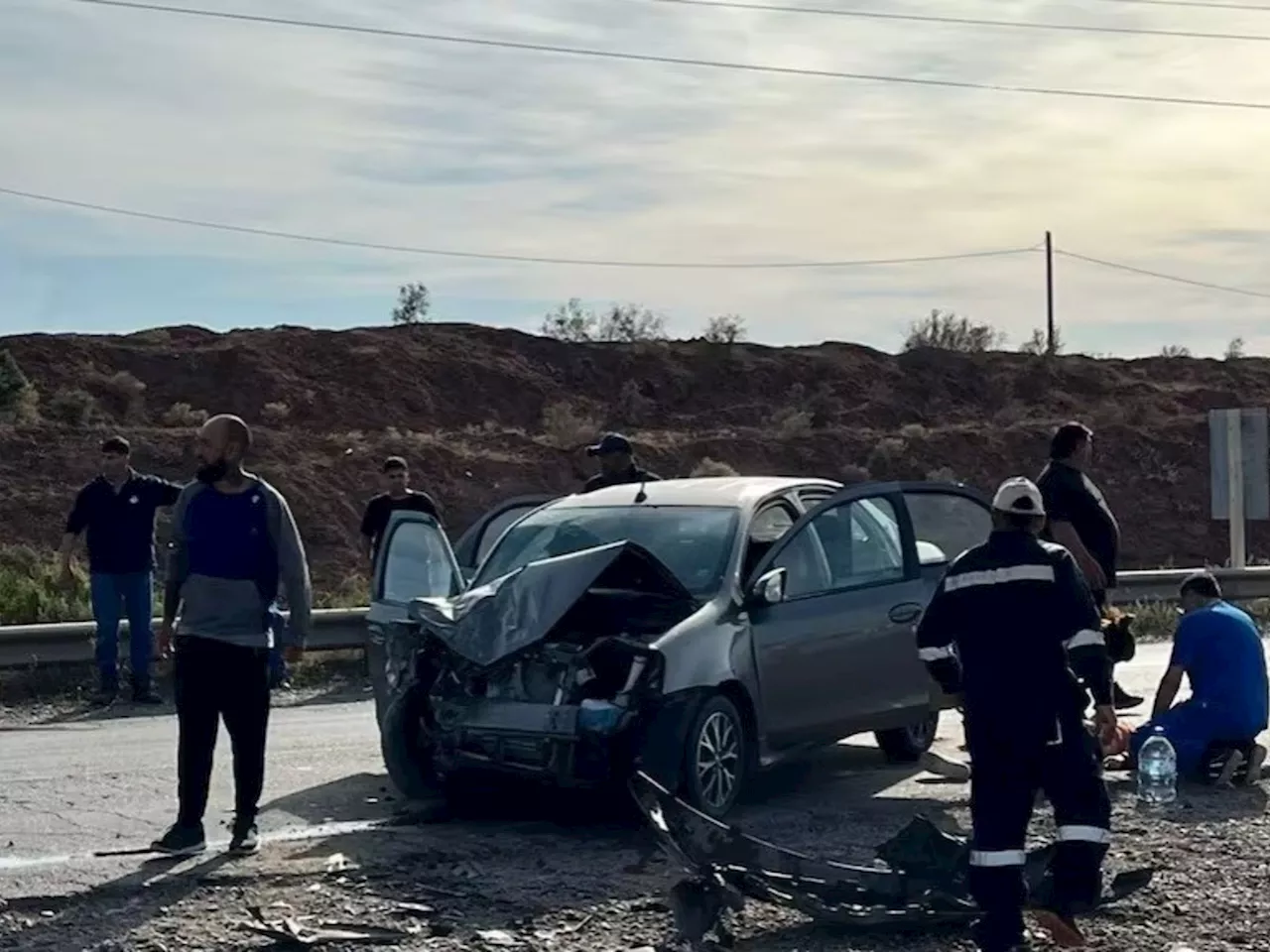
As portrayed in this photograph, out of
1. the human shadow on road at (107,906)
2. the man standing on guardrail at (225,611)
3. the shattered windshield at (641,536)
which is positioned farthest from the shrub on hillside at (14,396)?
the human shadow on road at (107,906)

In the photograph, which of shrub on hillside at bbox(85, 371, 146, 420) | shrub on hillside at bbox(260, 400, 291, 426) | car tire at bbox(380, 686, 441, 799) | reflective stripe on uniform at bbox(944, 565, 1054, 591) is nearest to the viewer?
reflective stripe on uniform at bbox(944, 565, 1054, 591)

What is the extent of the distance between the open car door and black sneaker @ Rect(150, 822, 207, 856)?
1.56 metres

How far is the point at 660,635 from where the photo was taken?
9.34 meters

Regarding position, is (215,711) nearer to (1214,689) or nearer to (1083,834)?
(1083,834)

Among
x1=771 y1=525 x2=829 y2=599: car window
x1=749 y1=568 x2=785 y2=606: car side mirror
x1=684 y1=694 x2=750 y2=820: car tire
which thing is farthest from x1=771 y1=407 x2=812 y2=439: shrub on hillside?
x1=684 y1=694 x2=750 y2=820: car tire

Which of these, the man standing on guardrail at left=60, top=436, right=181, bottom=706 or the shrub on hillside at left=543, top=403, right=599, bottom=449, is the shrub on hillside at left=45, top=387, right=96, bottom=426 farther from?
the man standing on guardrail at left=60, top=436, right=181, bottom=706

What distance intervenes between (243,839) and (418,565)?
2.24 meters

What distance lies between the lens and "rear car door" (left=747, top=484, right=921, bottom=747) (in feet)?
32.1

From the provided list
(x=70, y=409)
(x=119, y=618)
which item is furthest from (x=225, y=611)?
(x=70, y=409)

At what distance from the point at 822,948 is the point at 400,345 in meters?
43.4

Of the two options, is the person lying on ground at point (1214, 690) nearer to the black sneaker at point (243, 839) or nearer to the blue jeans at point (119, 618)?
the black sneaker at point (243, 839)

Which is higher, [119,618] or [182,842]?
[119,618]

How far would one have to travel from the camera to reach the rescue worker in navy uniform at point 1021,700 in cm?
667

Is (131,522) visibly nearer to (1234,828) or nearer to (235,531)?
(235,531)
